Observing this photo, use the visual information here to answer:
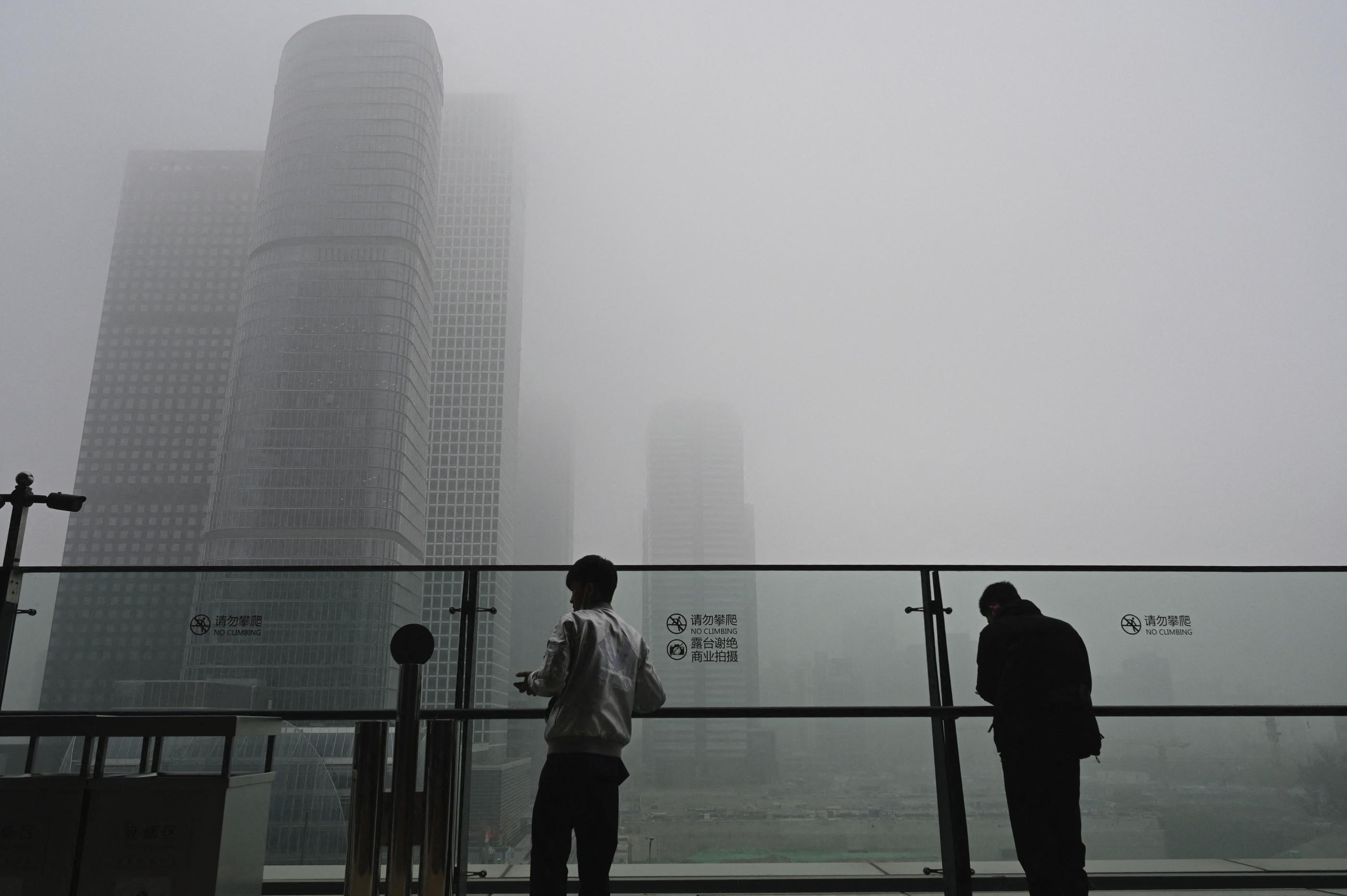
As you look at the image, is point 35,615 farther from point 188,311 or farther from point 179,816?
point 188,311

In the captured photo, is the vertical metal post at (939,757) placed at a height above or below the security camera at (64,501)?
below

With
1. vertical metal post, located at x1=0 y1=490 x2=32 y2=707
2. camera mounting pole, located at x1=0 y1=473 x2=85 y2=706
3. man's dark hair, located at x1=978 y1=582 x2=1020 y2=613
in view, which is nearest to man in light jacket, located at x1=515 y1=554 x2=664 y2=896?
man's dark hair, located at x1=978 y1=582 x2=1020 y2=613

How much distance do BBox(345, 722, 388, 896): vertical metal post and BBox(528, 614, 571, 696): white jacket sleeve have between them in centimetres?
45

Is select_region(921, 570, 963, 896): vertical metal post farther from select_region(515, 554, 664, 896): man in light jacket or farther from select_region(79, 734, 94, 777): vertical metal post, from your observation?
select_region(79, 734, 94, 777): vertical metal post

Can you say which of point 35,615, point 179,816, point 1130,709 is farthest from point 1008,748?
point 35,615

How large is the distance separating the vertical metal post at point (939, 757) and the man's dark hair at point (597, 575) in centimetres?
151

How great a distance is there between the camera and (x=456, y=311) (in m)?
51.8

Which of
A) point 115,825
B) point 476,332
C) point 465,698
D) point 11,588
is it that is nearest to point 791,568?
point 465,698

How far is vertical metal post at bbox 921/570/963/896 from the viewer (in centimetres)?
334

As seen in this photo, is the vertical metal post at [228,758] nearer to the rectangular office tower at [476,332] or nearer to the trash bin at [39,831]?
the trash bin at [39,831]

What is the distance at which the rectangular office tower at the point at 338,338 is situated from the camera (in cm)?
4041

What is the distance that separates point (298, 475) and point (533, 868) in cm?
4219

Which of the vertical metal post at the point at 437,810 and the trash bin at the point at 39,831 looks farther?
the vertical metal post at the point at 437,810

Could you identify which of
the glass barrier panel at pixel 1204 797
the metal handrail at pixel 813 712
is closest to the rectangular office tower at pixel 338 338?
the metal handrail at pixel 813 712
